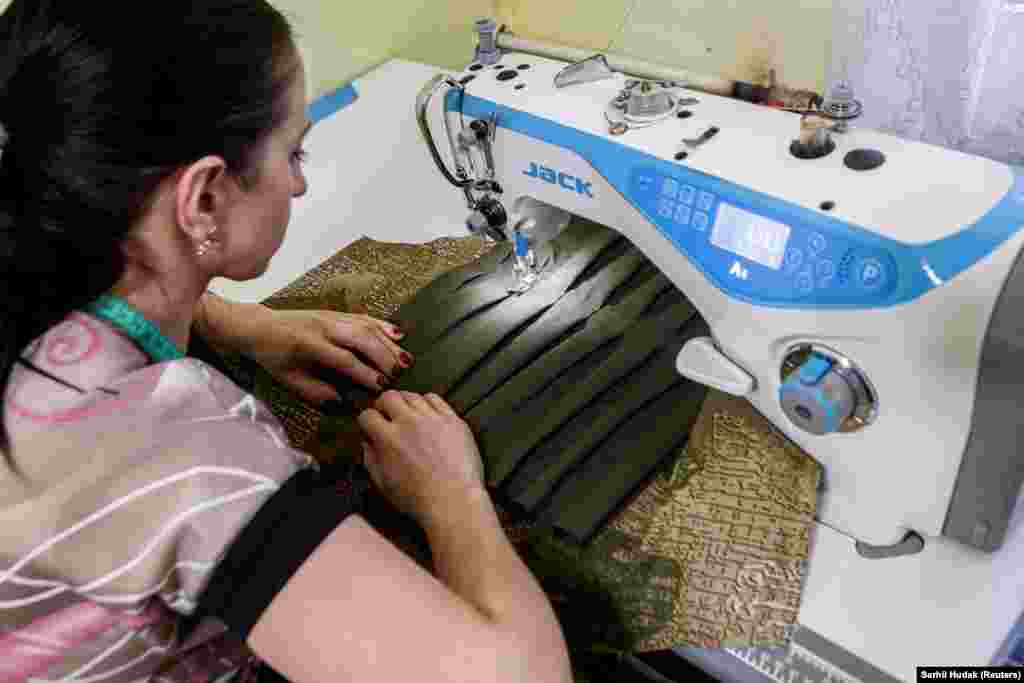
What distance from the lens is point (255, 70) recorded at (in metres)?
0.86

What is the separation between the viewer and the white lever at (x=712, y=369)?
40.8 inches

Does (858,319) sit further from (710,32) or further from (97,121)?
(710,32)

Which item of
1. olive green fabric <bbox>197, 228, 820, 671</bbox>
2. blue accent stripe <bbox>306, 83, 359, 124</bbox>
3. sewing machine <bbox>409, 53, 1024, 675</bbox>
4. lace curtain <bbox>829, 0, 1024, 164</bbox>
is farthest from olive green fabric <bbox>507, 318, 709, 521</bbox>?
blue accent stripe <bbox>306, 83, 359, 124</bbox>

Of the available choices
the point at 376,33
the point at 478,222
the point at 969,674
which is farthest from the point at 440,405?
the point at 376,33

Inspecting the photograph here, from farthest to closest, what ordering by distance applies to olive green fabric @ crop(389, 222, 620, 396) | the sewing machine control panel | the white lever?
olive green fabric @ crop(389, 222, 620, 396) < the white lever < the sewing machine control panel

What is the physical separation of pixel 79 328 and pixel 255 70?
32cm

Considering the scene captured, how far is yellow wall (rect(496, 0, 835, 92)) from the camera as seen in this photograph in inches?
62.1

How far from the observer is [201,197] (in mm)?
864

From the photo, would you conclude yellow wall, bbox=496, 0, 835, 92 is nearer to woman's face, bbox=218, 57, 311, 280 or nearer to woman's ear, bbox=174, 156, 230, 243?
woman's face, bbox=218, 57, 311, 280

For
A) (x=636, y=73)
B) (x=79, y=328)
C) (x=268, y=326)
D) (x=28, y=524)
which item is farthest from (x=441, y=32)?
(x=28, y=524)

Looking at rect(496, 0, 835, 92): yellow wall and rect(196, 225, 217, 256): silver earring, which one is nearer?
rect(196, 225, 217, 256): silver earring

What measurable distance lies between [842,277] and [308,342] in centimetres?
83

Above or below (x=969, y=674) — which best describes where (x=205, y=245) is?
above

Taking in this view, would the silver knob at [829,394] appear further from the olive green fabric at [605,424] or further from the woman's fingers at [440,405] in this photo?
the woman's fingers at [440,405]
